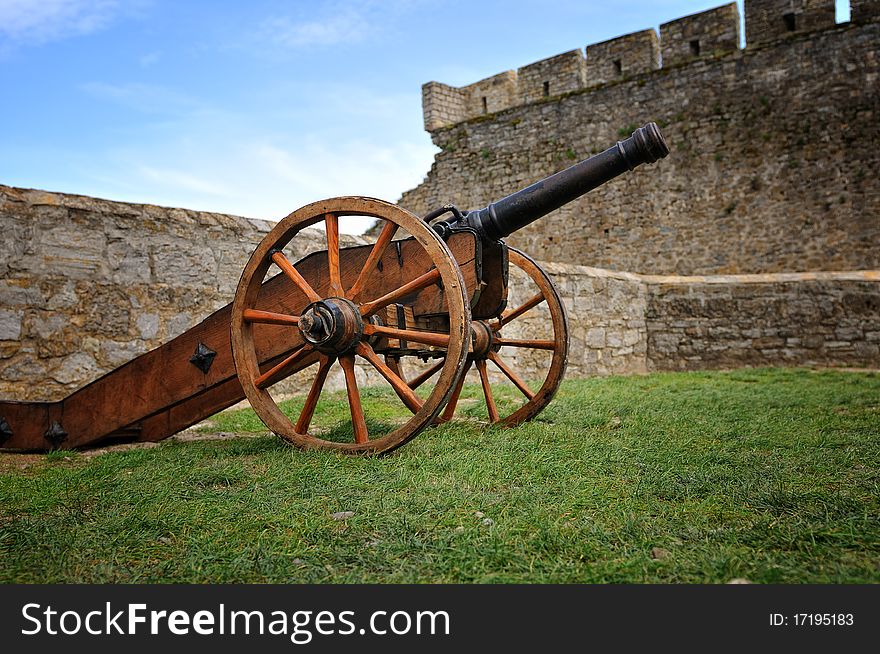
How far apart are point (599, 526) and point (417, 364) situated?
4.35 m

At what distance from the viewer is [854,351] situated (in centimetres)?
731

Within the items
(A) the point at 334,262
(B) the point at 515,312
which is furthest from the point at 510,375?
(A) the point at 334,262

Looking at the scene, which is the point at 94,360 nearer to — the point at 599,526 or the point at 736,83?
the point at 599,526

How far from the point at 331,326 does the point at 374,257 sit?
1.18 ft

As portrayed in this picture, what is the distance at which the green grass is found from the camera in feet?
5.93

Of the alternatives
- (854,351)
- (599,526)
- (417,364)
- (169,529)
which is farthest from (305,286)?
(854,351)

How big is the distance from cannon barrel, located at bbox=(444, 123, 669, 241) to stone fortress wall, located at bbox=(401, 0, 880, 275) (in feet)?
39.2

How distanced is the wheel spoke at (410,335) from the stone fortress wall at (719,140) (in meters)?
12.7

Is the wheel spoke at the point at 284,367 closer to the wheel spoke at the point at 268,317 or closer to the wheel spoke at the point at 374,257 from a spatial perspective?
the wheel spoke at the point at 268,317

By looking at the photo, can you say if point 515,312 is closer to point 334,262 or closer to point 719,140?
point 334,262

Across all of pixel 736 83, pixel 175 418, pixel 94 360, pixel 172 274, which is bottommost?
pixel 175 418

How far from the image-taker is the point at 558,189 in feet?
11.1

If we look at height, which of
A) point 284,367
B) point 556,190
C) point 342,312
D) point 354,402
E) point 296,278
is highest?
point 556,190

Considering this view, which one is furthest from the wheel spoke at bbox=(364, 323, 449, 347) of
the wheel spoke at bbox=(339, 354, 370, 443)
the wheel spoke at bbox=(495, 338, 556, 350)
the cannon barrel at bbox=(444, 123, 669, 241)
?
the wheel spoke at bbox=(495, 338, 556, 350)
